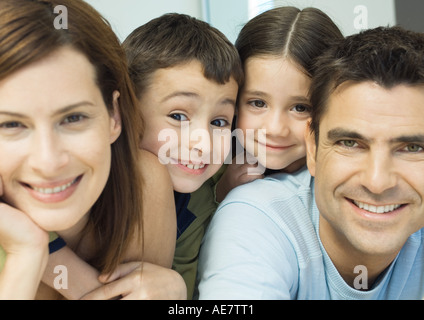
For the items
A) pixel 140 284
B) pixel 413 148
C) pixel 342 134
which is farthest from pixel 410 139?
pixel 140 284

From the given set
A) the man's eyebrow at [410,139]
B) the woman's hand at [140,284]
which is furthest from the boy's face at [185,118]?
the man's eyebrow at [410,139]

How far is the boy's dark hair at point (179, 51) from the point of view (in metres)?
1.23

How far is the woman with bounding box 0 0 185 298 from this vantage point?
0.85 m

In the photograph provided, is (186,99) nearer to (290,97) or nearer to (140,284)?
(290,97)

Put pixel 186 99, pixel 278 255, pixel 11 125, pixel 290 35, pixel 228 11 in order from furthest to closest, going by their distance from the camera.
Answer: pixel 228 11, pixel 290 35, pixel 186 99, pixel 278 255, pixel 11 125

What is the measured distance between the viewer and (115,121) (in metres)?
1.04

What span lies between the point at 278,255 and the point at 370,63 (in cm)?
45

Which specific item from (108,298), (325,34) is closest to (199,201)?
(108,298)

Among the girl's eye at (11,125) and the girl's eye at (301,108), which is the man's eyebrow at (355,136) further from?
the girl's eye at (11,125)

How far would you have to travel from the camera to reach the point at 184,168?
4.19 feet

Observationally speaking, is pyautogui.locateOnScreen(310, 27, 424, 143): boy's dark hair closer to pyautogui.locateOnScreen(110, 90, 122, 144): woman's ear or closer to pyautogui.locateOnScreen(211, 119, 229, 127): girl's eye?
pyautogui.locateOnScreen(211, 119, 229, 127): girl's eye

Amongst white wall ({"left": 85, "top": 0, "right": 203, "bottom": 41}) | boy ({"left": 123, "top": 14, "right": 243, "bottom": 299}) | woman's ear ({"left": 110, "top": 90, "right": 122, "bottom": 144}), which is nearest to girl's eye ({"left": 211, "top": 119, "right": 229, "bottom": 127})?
boy ({"left": 123, "top": 14, "right": 243, "bottom": 299})

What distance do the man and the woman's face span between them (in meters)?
0.34

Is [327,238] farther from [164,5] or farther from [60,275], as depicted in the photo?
[164,5]
